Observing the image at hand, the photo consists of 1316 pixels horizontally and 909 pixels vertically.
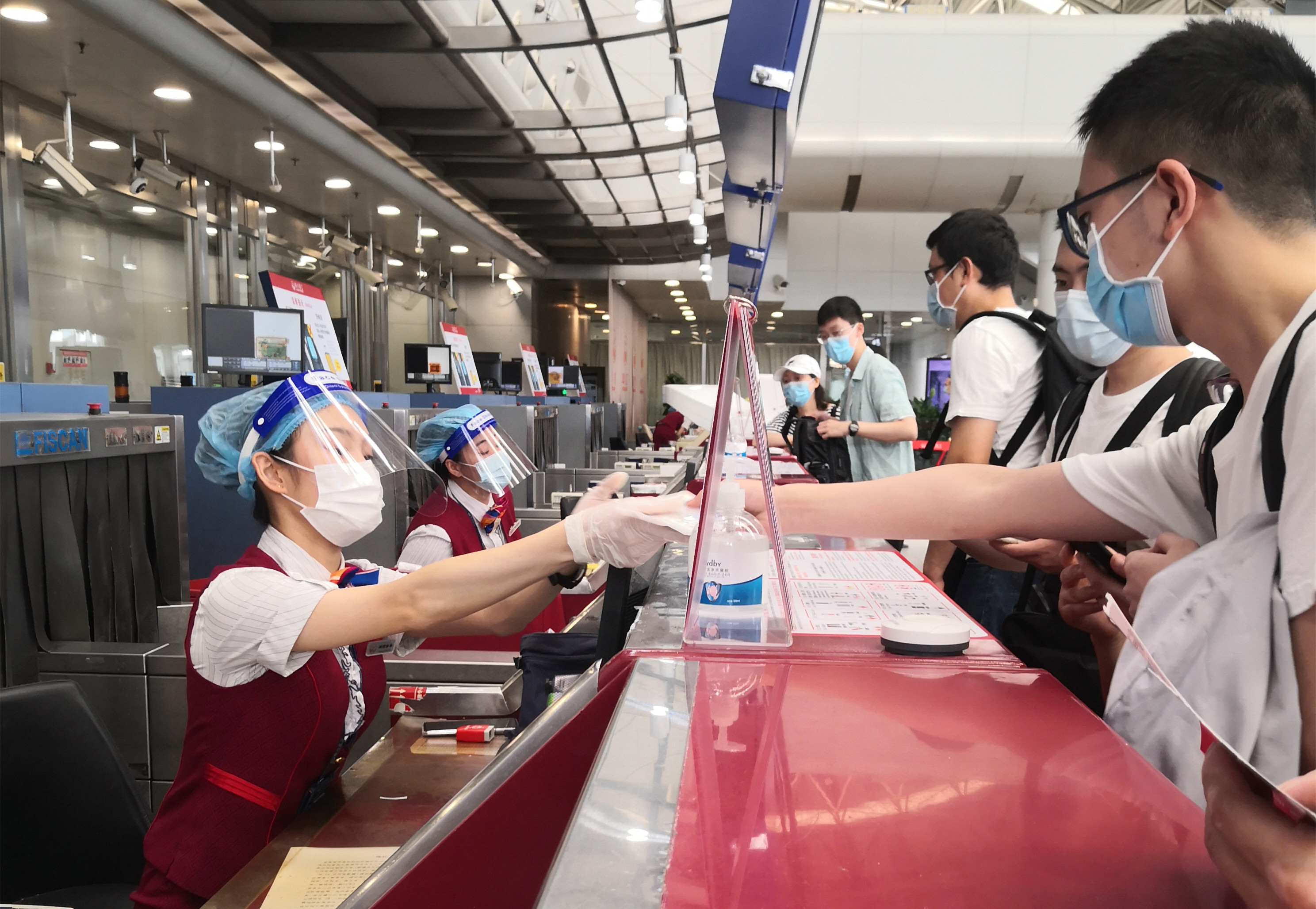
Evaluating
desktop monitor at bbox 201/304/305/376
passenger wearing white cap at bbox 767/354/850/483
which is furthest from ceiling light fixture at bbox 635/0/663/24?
desktop monitor at bbox 201/304/305/376

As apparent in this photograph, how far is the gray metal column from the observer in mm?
6176

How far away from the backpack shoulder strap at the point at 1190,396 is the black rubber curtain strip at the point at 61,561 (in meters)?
2.75

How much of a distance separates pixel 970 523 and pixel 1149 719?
58 centimetres

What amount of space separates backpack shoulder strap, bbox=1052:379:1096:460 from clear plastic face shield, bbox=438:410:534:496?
137cm

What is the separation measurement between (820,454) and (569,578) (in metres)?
3.58

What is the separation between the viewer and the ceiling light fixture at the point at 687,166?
8.23 metres

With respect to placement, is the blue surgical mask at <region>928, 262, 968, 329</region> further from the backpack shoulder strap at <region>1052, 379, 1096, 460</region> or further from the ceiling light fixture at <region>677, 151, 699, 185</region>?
the ceiling light fixture at <region>677, 151, 699, 185</region>

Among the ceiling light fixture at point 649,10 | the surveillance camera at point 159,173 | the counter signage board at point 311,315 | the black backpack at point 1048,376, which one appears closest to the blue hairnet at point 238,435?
the black backpack at point 1048,376

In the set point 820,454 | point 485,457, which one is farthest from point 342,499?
point 820,454

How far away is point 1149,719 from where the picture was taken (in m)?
0.77

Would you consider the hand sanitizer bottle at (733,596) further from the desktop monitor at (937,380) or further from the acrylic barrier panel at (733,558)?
the desktop monitor at (937,380)

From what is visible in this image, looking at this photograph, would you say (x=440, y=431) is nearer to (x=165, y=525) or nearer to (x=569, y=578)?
(x=165, y=525)

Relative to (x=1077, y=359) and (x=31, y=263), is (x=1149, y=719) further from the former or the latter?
(x=31, y=263)

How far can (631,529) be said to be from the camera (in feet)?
4.44
